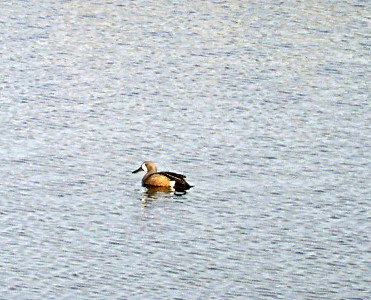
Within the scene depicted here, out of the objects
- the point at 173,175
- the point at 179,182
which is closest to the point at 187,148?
the point at 173,175

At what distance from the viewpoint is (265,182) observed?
26953mm

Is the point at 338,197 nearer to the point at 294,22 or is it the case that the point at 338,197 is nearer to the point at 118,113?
the point at 118,113

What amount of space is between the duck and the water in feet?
1.02

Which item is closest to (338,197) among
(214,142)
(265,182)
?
(265,182)

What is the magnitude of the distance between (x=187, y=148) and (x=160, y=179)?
2279 mm

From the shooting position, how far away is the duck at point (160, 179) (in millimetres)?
26781

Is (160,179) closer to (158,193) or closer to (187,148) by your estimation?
(158,193)

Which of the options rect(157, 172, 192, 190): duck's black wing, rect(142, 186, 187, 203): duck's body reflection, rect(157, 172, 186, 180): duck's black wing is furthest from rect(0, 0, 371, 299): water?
rect(157, 172, 186, 180): duck's black wing

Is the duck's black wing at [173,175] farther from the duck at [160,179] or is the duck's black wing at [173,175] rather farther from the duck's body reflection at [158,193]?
the duck's body reflection at [158,193]

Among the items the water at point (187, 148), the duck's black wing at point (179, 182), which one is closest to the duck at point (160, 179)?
the duck's black wing at point (179, 182)

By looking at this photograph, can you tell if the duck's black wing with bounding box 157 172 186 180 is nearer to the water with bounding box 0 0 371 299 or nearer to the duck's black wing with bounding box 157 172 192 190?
the duck's black wing with bounding box 157 172 192 190

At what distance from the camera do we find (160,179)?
27578 mm

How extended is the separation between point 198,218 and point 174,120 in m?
7.88

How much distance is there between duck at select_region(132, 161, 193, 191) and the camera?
87.9ft
